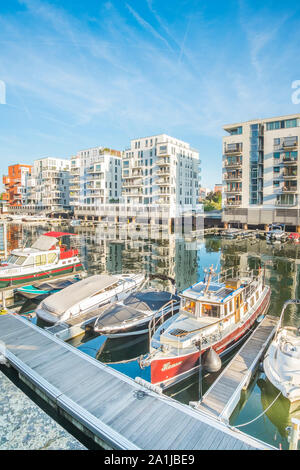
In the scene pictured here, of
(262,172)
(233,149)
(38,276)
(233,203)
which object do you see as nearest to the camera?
(38,276)

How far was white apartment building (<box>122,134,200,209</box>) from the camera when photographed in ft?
286

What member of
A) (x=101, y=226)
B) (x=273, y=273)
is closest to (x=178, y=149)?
(x=101, y=226)

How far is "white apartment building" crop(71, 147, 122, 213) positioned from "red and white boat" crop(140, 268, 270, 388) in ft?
287

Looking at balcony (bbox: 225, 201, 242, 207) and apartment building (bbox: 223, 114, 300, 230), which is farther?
balcony (bbox: 225, 201, 242, 207)

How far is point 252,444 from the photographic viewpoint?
859 centimetres

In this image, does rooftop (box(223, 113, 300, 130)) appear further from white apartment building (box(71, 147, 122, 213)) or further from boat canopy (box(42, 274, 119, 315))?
boat canopy (box(42, 274, 119, 315))

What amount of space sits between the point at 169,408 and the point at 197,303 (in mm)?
6706

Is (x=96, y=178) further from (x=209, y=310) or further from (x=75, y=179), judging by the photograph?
(x=209, y=310)

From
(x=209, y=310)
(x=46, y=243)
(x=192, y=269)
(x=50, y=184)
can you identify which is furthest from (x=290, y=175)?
(x=50, y=184)

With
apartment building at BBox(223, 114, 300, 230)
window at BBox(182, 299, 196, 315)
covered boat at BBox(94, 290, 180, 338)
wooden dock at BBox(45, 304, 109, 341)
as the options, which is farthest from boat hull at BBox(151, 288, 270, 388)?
apartment building at BBox(223, 114, 300, 230)

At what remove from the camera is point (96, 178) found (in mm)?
103438

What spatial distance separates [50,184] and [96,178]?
36.0 metres

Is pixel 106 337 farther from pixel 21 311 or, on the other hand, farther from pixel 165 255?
pixel 165 255

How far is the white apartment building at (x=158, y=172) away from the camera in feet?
286
